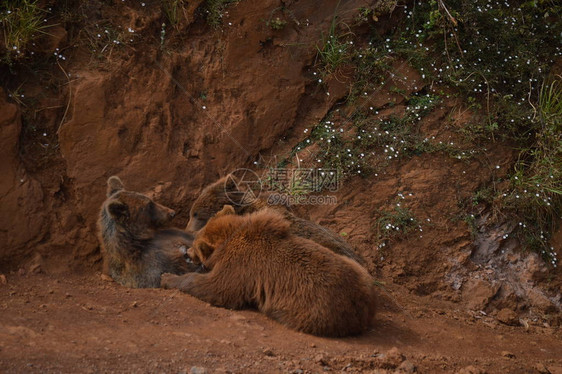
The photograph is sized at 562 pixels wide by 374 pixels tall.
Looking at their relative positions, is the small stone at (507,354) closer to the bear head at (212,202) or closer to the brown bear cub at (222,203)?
the brown bear cub at (222,203)

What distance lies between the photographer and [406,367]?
500 centimetres

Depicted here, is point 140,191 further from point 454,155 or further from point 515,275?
point 515,275

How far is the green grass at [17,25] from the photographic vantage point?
22.6ft

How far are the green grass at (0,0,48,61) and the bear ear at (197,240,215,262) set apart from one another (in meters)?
3.30

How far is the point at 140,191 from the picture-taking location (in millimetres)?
7547

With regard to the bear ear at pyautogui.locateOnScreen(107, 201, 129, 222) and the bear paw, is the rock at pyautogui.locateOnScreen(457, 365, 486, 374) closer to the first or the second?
the bear paw

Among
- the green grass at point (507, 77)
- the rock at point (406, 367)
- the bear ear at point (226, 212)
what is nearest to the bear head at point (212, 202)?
the bear ear at point (226, 212)

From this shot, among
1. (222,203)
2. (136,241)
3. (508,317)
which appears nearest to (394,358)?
(508,317)

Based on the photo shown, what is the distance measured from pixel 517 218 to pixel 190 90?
486cm

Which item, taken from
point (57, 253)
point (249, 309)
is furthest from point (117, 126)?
point (249, 309)

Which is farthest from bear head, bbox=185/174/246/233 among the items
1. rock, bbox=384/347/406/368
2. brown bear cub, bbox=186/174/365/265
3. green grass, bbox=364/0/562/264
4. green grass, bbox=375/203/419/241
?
A: green grass, bbox=364/0/562/264

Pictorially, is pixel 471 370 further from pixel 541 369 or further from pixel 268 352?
pixel 268 352

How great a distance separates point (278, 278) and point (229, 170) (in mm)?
2609

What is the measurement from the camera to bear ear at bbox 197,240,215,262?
6207 mm
